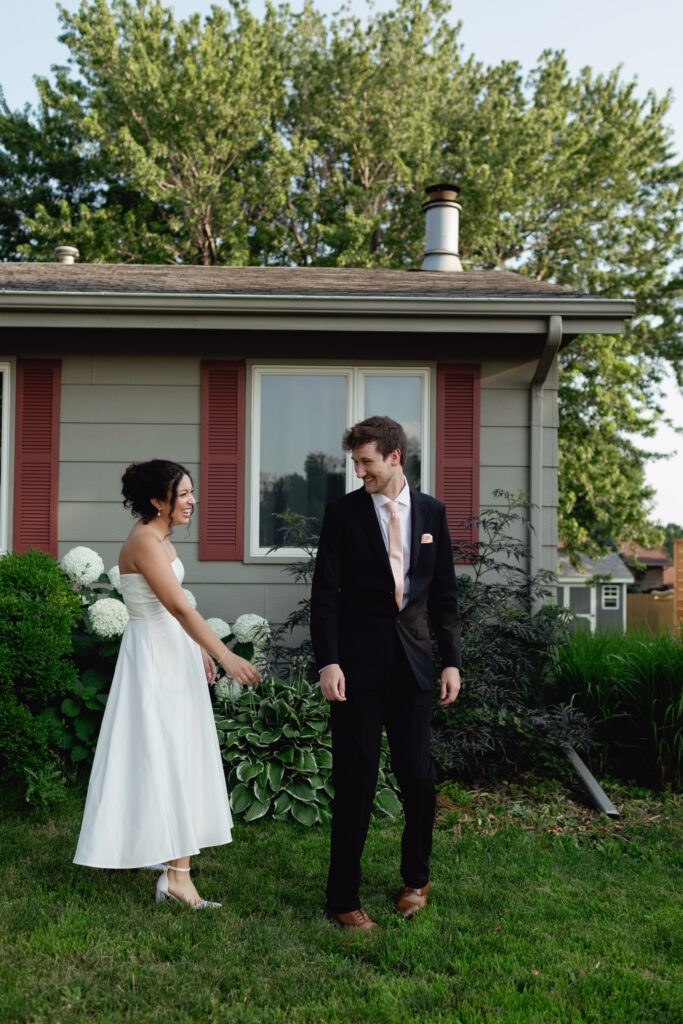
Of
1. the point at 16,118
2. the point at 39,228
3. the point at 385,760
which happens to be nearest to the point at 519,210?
the point at 39,228

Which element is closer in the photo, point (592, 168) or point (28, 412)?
point (28, 412)

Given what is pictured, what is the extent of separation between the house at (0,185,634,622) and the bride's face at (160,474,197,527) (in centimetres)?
271

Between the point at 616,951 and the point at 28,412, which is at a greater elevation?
the point at 28,412

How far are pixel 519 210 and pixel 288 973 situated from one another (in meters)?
17.9

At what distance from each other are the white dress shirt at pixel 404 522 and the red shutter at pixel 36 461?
11.5ft

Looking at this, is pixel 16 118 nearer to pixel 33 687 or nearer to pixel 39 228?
pixel 39 228

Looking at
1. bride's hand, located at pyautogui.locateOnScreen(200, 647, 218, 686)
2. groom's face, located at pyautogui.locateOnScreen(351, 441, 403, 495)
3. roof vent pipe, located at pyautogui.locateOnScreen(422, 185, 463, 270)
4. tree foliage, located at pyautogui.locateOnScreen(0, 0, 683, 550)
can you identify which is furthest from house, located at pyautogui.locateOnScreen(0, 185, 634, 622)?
tree foliage, located at pyautogui.locateOnScreen(0, 0, 683, 550)

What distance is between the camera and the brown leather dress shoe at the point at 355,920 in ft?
10.3

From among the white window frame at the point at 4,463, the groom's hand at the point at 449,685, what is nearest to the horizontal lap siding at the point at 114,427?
the white window frame at the point at 4,463

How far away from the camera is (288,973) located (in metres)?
2.84

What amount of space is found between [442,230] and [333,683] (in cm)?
619

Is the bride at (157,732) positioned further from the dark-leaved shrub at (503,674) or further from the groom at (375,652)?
the dark-leaved shrub at (503,674)

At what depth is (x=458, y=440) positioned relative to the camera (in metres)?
6.19

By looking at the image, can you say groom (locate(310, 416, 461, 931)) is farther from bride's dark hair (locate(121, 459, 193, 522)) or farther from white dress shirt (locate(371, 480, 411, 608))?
bride's dark hair (locate(121, 459, 193, 522))
